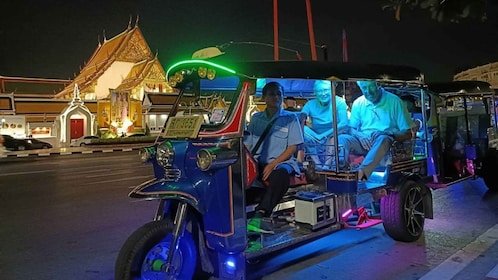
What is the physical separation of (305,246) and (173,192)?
2.33m

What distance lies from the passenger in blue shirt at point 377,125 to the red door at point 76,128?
3107cm

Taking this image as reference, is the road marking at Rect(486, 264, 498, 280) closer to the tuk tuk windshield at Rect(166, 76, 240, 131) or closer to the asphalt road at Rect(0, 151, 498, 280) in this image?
the asphalt road at Rect(0, 151, 498, 280)

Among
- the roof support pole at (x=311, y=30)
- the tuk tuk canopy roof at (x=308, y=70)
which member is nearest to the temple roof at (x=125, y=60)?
the roof support pole at (x=311, y=30)

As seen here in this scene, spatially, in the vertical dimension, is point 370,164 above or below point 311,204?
above

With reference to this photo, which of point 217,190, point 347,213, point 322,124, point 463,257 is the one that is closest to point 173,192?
point 217,190

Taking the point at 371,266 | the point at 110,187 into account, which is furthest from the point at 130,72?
the point at 371,266

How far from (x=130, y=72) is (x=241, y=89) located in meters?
37.6

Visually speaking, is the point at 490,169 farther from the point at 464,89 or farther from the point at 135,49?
the point at 135,49

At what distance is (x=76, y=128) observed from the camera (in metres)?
33.1

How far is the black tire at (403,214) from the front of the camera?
4934 mm

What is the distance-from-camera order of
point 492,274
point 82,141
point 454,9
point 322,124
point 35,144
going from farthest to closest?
→ point 82,141, point 35,144, point 322,124, point 492,274, point 454,9

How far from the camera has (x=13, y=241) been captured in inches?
221

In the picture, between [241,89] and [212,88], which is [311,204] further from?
[212,88]

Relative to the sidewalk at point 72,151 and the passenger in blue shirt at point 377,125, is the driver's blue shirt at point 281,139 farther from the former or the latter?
the sidewalk at point 72,151
